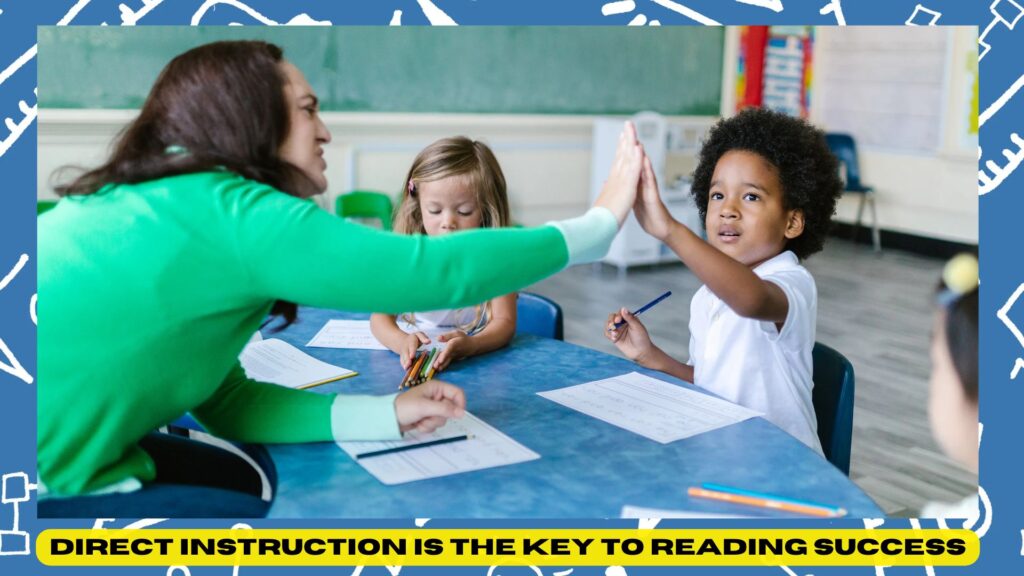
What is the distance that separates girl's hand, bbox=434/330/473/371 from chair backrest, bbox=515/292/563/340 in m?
0.38

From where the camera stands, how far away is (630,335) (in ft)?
5.31

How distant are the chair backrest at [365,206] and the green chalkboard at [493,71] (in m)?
0.70

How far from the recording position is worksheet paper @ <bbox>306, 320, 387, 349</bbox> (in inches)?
68.3

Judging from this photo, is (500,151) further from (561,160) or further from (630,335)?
(630,335)

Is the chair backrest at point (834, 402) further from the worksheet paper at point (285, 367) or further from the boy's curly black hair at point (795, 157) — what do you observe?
the worksheet paper at point (285, 367)

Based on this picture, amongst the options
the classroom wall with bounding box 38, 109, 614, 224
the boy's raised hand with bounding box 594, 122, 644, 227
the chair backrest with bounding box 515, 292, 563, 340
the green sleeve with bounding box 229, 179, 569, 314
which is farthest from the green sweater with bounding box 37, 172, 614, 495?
the classroom wall with bounding box 38, 109, 614, 224

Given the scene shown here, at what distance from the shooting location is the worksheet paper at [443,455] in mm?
1110

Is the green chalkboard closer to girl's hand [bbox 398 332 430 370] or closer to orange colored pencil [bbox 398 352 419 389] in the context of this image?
girl's hand [bbox 398 332 430 370]

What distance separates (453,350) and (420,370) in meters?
0.11

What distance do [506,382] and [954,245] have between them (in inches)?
211

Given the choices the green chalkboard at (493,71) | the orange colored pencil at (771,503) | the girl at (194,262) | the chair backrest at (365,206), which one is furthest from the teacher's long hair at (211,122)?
the chair backrest at (365,206)

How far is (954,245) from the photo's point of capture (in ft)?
19.6

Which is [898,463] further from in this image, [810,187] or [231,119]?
[231,119]

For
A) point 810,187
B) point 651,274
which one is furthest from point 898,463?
point 651,274
